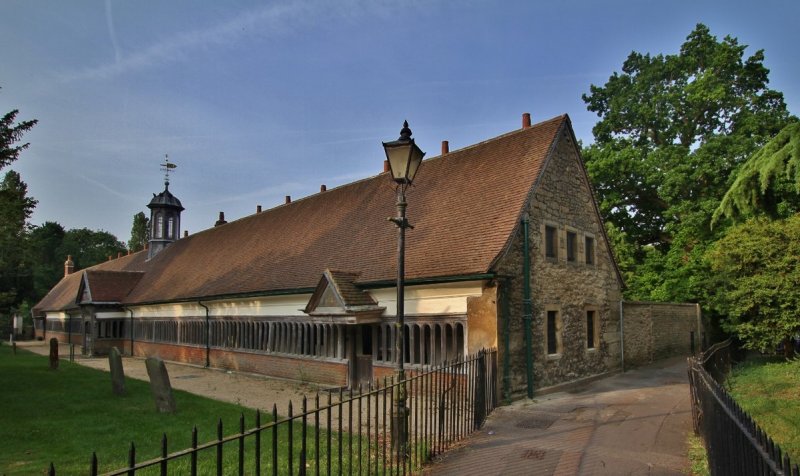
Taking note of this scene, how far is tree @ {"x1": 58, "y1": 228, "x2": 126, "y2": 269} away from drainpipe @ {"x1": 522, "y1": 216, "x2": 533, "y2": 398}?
3247 inches

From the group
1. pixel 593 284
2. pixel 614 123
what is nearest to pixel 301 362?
pixel 593 284

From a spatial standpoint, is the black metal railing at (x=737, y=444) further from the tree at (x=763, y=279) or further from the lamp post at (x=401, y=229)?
the tree at (x=763, y=279)

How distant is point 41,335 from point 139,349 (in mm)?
29940

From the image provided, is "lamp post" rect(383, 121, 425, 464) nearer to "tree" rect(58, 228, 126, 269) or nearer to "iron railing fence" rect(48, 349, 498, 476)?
"iron railing fence" rect(48, 349, 498, 476)

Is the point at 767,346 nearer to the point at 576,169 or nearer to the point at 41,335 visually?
the point at 576,169

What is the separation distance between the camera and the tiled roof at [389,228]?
14.4 metres

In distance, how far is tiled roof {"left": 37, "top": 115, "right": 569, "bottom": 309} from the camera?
14359 mm

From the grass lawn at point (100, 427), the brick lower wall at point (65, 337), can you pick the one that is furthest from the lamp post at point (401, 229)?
the brick lower wall at point (65, 337)

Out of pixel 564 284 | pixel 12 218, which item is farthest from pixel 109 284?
pixel 564 284

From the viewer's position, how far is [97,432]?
33.7 feet

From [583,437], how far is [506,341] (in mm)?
3811

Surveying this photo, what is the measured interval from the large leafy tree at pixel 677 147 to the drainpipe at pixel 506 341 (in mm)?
17179

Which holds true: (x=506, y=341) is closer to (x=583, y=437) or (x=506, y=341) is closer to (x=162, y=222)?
(x=583, y=437)

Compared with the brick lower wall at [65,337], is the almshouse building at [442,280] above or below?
above
